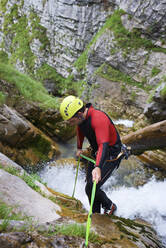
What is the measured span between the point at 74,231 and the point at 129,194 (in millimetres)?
5741

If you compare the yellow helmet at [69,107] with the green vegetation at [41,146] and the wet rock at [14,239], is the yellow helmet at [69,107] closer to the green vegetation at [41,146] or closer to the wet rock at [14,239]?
the wet rock at [14,239]

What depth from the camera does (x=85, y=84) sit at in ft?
69.9

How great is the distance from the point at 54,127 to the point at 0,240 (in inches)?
304

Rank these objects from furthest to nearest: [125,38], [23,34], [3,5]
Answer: [3,5] < [23,34] < [125,38]

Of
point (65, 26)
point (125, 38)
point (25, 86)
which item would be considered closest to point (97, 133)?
point (25, 86)

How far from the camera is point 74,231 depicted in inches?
89.0

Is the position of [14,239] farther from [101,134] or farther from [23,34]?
[23,34]

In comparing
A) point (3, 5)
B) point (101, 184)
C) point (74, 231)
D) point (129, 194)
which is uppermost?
point (3, 5)

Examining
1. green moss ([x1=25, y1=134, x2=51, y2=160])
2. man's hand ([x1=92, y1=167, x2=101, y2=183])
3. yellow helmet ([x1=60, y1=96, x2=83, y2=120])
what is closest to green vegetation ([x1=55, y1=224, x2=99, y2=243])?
man's hand ([x1=92, y1=167, x2=101, y2=183])

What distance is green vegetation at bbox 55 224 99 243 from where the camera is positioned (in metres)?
2.18

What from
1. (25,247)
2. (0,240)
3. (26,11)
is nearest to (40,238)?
(25,247)

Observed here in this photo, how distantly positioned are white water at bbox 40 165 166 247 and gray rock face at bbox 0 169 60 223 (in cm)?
285

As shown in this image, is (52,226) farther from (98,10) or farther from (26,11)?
(26,11)

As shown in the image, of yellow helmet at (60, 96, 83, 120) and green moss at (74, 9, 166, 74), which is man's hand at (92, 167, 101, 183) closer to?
yellow helmet at (60, 96, 83, 120)
